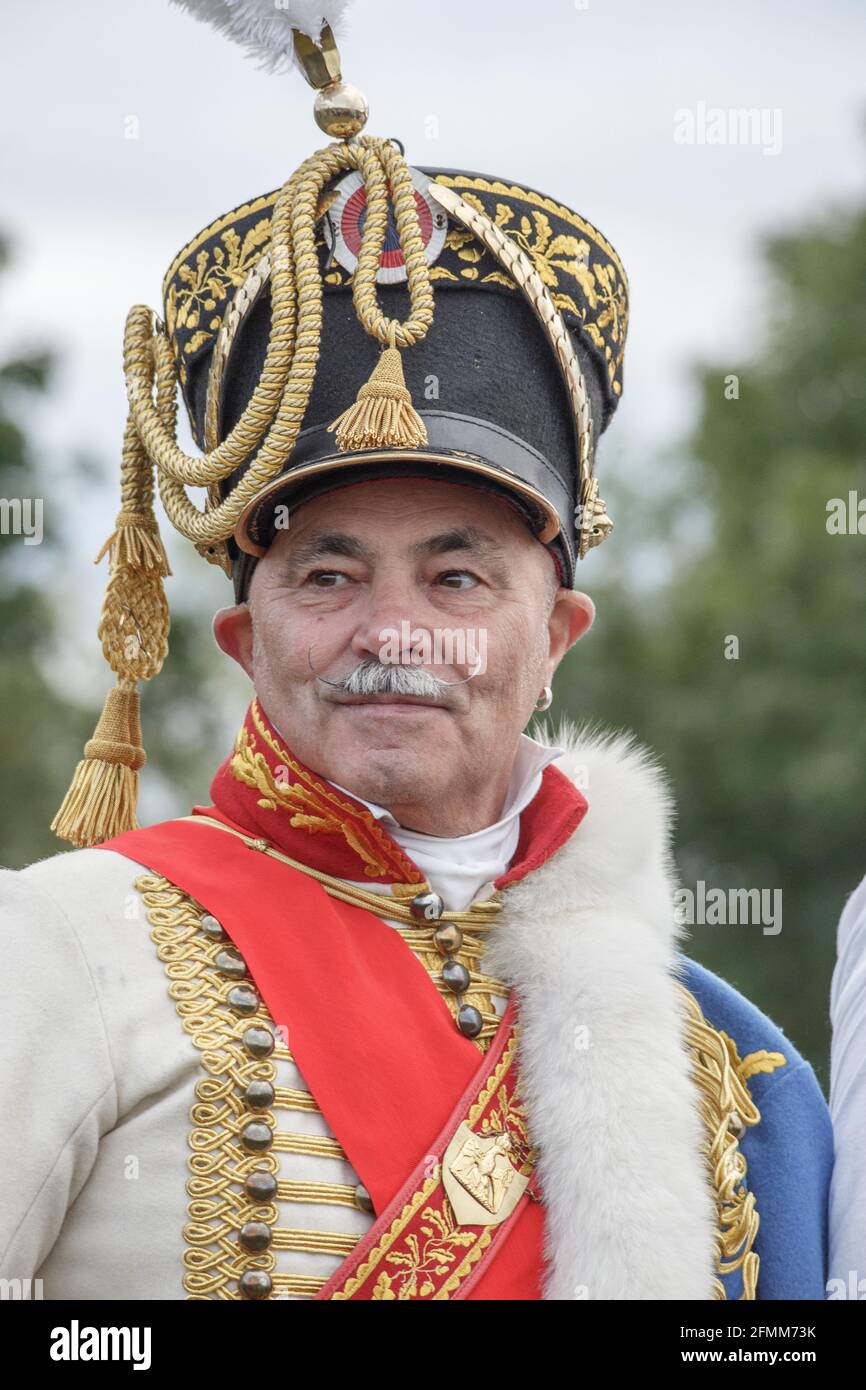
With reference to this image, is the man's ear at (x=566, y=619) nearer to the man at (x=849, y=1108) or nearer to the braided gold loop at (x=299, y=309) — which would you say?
the braided gold loop at (x=299, y=309)

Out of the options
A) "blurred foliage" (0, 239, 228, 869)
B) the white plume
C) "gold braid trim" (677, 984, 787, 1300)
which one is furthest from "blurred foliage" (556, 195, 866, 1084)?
the white plume

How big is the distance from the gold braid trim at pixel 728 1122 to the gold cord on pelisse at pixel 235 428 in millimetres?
1130

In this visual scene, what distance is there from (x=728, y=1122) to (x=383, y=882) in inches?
29.4

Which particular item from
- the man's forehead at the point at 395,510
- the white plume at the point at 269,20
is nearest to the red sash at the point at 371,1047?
the man's forehead at the point at 395,510

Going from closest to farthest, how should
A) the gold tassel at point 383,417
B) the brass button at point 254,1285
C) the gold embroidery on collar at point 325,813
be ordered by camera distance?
the brass button at point 254,1285, the gold tassel at point 383,417, the gold embroidery on collar at point 325,813

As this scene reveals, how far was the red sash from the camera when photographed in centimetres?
301

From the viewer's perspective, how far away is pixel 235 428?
3393 millimetres

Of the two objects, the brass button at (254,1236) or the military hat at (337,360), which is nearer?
the brass button at (254,1236)

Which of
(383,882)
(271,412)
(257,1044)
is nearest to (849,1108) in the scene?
(383,882)

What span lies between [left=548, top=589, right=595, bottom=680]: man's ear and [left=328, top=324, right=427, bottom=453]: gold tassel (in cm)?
56

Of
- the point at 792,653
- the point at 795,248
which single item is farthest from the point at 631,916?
the point at 795,248

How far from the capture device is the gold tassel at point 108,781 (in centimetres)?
357

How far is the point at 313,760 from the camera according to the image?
3.37 meters

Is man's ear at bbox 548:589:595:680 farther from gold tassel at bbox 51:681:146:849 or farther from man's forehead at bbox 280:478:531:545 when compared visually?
gold tassel at bbox 51:681:146:849
